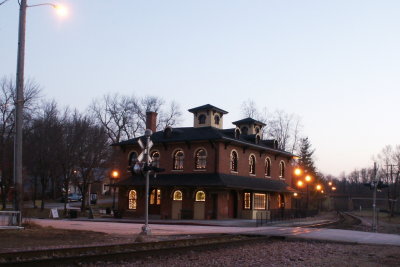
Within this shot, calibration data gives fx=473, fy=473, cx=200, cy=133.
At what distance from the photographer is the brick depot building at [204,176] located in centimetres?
3931

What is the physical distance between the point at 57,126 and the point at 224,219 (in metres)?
25.2

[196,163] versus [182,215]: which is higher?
[196,163]

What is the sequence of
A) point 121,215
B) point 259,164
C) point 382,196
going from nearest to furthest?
point 121,215 → point 259,164 → point 382,196

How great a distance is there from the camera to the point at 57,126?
54.3 meters

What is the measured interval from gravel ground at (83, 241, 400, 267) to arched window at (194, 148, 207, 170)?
21620mm

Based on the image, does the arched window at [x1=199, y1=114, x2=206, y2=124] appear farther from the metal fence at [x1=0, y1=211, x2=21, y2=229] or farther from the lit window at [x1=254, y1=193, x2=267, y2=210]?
the metal fence at [x1=0, y1=211, x2=21, y2=229]

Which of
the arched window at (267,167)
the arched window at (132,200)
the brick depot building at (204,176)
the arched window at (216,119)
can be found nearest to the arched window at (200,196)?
the brick depot building at (204,176)

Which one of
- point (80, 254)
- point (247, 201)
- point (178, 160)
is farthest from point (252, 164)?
point (80, 254)

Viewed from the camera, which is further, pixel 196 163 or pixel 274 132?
A: pixel 274 132

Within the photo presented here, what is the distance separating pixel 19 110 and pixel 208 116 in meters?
25.2

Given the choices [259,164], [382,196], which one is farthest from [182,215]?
[382,196]

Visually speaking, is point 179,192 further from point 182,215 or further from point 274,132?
point 274,132

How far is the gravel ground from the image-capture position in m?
12.6

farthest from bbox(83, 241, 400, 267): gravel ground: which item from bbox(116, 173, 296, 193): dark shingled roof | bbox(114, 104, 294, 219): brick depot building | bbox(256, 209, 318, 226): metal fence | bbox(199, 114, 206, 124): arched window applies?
bbox(199, 114, 206, 124): arched window
